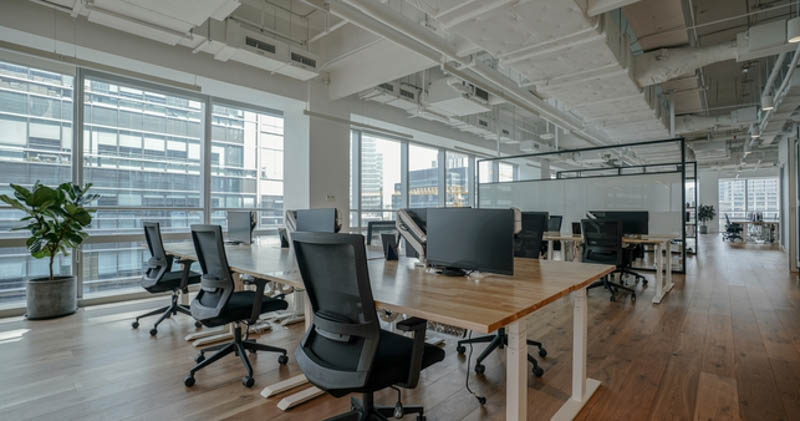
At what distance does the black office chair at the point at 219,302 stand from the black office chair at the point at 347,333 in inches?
38.6

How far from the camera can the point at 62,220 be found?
4160 millimetres

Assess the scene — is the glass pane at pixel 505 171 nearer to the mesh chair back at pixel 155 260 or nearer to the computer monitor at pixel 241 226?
the computer monitor at pixel 241 226

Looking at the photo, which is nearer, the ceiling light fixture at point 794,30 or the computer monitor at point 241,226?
the ceiling light fixture at point 794,30

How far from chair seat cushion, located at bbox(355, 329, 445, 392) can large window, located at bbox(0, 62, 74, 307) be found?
16.2 ft

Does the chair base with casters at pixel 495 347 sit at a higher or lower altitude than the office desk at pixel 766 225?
lower

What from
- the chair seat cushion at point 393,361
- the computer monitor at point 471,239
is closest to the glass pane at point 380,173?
the computer monitor at point 471,239

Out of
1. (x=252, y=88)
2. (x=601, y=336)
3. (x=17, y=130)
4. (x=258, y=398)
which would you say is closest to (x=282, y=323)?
(x=258, y=398)

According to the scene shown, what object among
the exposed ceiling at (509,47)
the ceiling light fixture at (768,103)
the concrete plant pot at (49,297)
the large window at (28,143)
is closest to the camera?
the exposed ceiling at (509,47)

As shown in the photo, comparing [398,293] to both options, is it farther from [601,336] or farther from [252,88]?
[252,88]

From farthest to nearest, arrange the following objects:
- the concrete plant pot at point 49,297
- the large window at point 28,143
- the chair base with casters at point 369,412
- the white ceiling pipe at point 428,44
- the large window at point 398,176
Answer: the large window at point 398,176
the large window at point 28,143
the concrete plant pot at point 49,297
the white ceiling pipe at point 428,44
the chair base with casters at point 369,412

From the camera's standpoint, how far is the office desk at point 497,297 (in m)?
1.44

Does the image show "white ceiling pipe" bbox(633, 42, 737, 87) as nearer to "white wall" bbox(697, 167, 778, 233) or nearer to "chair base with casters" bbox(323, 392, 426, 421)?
"chair base with casters" bbox(323, 392, 426, 421)

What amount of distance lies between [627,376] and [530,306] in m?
1.64

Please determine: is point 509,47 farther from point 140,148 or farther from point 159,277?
point 140,148
